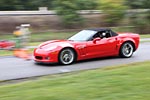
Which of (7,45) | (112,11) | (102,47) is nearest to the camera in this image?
(102,47)

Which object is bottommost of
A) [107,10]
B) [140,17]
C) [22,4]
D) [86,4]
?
[140,17]

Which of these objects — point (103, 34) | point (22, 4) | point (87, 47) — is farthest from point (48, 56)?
point (22, 4)

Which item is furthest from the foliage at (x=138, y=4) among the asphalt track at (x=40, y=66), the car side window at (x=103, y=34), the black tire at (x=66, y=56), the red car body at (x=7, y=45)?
the black tire at (x=66, y=56)

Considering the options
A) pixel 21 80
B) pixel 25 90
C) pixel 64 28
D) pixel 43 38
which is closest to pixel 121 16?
pixel 64 28

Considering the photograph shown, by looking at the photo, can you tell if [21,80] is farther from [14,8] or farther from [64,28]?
[14,8]

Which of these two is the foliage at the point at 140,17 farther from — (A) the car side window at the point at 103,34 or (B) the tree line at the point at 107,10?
(A) the car side window at the point at 103,34

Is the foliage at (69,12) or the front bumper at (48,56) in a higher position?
the foliage at (69,12)

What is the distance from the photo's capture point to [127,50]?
1412cm

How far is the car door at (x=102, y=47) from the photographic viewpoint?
13055 mm

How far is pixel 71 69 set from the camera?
11.6 m

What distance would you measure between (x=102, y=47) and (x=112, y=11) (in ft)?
69.8

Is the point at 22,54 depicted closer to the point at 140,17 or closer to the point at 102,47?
the point at 102,47

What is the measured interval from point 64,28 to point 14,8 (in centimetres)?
926

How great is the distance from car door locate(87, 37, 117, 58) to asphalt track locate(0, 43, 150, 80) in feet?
0.86
